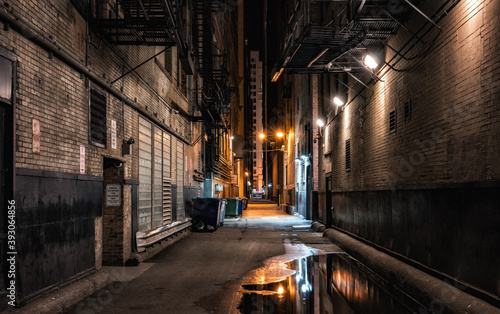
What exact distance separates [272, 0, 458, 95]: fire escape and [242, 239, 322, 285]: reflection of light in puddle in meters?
5.30

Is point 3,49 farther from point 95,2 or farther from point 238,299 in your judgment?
point 238,299

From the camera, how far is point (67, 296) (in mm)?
6828

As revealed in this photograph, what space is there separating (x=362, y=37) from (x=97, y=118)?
6.28 metres

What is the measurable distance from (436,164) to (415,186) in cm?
93

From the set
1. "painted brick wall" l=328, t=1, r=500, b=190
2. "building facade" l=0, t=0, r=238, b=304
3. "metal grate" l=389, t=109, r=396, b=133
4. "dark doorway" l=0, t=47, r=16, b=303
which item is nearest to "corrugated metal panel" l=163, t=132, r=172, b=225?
"building facade" l=0, t=0, r=238, b=304

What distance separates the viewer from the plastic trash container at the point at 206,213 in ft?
65.8

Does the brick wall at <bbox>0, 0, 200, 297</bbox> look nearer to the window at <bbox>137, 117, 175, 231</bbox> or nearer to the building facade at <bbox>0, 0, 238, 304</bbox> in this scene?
the building facade at <bbox>0, 0, 238, 304</bbox>

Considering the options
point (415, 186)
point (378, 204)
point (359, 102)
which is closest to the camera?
point (415, 186)

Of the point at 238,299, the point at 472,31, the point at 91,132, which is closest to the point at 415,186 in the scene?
the point at 472,31

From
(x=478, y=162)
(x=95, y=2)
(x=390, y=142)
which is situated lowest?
(x=478, y=162)

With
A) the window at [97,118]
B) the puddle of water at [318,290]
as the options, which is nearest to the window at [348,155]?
the puddle of water at [318,290]

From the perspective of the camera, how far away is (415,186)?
843 centimetres

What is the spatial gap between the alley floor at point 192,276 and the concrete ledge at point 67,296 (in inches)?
5.6

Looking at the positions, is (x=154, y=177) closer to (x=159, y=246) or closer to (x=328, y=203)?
(x=159, y=246)
